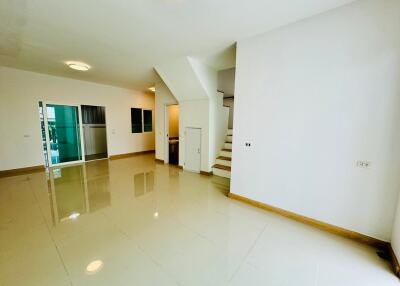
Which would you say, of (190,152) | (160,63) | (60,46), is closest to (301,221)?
(190,152)

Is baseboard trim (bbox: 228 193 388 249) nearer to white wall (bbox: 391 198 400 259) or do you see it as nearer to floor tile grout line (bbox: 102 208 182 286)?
white wall (bbox: 391 198 400 259)

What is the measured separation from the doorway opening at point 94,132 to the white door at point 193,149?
3.69m

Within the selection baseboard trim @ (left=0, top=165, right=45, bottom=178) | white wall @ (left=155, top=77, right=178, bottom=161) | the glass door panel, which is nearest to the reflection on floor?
baseboard trim @ (left=0, top=165, right=45, bottom=178)

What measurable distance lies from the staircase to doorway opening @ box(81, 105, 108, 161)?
4.68m

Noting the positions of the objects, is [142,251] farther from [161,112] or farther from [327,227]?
[161,112]

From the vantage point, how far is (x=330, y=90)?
2223mm

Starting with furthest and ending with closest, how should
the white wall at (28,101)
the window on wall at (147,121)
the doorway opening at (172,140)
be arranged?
the window on wall at (147,121), the doorway opening at (172,140), the white wall at (28,101)

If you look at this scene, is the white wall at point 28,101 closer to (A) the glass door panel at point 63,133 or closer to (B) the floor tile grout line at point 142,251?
(A) the glass door panel at point 63,133

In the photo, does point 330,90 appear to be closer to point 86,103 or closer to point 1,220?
point 1,220

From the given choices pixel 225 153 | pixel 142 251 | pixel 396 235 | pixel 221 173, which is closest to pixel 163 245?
pixel 142 251

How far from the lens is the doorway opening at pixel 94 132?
6215 mm

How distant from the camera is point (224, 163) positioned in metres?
4.77

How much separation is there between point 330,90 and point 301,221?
1.94 meters

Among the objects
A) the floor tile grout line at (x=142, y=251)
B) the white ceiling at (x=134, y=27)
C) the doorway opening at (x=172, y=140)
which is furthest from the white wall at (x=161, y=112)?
the floor tile grout line at (x=142, y=251)
